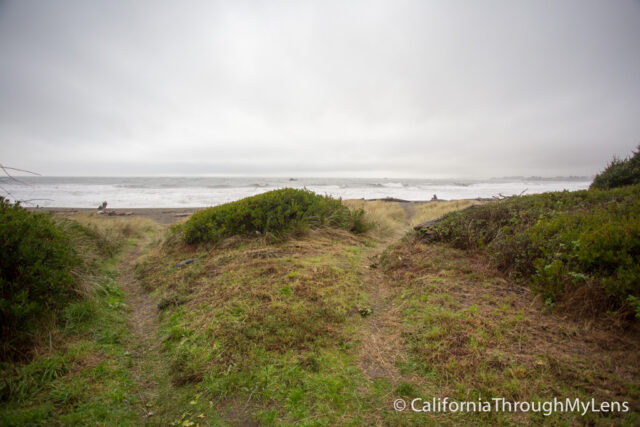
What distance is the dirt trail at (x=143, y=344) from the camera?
8.09 feet

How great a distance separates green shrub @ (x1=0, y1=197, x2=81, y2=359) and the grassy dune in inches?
10.3

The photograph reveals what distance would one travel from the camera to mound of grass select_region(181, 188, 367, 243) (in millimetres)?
6801

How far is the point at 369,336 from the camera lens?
322cm

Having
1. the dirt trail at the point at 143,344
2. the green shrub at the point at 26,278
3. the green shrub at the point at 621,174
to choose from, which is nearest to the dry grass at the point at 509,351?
the dirt trail at the point at 143,344

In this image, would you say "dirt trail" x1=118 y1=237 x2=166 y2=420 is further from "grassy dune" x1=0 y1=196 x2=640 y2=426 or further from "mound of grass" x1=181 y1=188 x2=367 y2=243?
"mound of grass" x1=181 y1=188 x2=367 y2=243

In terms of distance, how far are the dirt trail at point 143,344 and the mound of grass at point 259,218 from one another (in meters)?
1.87

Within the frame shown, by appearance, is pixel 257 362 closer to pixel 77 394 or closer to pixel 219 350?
pixel 219 350

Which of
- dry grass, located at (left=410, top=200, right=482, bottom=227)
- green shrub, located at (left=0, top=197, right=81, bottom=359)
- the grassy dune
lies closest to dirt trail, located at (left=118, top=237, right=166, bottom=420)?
the grassy dune

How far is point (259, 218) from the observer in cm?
696

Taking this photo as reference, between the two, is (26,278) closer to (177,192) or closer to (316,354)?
(316,354)

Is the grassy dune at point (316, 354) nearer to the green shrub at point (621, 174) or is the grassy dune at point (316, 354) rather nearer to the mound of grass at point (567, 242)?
the mound of grass at point (567, 242)

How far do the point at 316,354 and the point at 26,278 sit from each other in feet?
10.9

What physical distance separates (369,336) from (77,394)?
9.63ft

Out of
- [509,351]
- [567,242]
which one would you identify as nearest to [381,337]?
[509,351]
